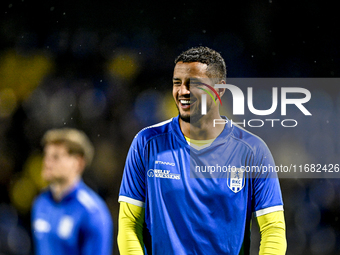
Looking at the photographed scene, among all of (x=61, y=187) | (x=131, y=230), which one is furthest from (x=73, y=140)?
(x=131, y=230)

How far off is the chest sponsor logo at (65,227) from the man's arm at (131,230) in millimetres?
309

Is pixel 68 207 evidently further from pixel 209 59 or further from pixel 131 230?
pixel 209 59

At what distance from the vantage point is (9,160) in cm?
180

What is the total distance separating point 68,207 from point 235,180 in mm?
977

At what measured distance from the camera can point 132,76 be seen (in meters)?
1.77

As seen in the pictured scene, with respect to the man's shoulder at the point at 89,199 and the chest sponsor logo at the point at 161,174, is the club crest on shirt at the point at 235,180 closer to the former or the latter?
the chest sponsor logo at the point at 161,174

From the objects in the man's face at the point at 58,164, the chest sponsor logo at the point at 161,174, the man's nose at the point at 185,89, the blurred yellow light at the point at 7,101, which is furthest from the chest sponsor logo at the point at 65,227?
the man's nose at the point at 185,89

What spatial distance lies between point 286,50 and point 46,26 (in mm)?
1452

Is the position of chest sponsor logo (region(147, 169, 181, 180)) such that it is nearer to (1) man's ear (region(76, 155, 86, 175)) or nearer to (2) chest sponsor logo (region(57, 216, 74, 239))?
(1) man's ear (region(76, 155, 86, 175))

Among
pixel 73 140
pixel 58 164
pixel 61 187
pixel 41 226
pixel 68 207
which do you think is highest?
pixel 73 140

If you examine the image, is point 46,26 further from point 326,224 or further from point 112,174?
point 326,224

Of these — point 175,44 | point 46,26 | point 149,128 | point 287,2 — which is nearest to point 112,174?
point 149,128

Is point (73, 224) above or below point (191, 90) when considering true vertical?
below

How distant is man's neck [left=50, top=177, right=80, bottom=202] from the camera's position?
1753mm
